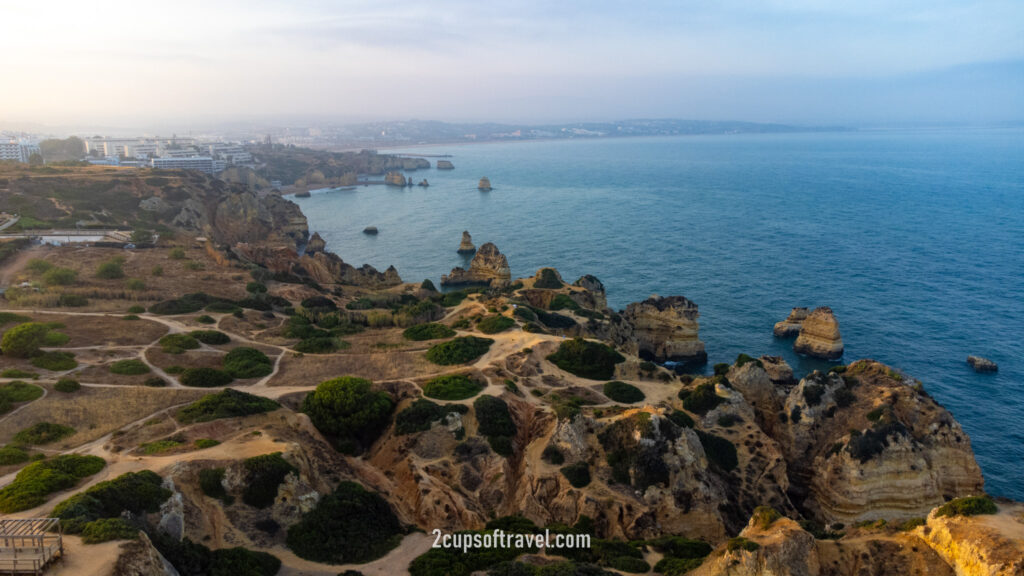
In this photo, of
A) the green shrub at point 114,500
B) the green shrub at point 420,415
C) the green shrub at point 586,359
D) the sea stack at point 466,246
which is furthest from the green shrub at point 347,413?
the sea stack at point 466,246

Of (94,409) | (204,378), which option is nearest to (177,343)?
(204,378)

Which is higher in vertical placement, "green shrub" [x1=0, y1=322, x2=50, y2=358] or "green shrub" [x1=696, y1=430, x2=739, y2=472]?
"green shrub" [x1=0, y1=322, x2=50, y2=358]

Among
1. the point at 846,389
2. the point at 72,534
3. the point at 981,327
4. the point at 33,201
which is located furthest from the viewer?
the point at 33,201

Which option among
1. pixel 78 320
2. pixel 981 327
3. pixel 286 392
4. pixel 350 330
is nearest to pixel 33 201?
pixel 78 320

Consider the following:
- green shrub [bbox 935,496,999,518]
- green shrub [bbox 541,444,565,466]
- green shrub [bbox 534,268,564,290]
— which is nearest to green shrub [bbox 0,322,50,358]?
green shrub [bbox 541,444,565,466]

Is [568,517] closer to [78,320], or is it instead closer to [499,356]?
[499,356]

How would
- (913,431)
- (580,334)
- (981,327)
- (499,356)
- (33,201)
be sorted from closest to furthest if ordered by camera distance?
(913,431) < (499,356) < (580,334) < (981,327) < (33,201)

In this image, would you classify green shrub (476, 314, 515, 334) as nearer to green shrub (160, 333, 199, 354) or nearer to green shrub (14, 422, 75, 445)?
green shrub (160, 333, 199, 354)
